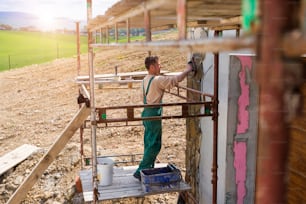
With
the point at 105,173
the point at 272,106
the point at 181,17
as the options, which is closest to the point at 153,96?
the point at 105,173

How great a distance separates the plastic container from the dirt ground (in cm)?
191

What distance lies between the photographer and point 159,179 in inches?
240

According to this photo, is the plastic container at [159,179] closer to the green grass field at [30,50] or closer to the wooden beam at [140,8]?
the wooden beam at [140,8]

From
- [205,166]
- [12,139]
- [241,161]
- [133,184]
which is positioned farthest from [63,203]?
[12,139]

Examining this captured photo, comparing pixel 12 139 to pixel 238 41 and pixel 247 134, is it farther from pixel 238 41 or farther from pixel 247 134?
pixel 238 41

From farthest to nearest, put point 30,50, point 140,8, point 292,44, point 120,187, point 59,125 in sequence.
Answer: point 30,50, point 59,125, point 120,187, point 140,8, point 292,44

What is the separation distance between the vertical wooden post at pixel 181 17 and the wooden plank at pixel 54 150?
14.5 ft

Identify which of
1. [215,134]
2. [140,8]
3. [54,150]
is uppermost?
[140,8]

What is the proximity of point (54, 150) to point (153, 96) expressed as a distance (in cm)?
195

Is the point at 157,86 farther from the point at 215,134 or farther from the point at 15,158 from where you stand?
the point at 15,158

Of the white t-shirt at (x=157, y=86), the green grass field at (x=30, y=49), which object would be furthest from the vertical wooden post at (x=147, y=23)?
the green grass field at (x=30, y=49)

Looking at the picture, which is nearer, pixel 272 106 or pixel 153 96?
pixel 272 106

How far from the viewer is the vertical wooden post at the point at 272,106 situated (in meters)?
1.28

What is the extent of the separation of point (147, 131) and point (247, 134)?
5.01 feet
